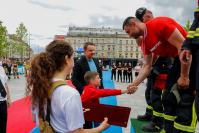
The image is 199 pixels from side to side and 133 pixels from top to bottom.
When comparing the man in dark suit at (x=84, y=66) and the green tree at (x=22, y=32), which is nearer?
the man in dark suit at (x=84, y=66)

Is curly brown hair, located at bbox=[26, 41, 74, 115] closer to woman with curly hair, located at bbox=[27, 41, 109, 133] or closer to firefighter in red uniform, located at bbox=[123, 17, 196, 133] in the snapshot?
woman with curly hair, located at bbox=[27, 41, 109, 133]

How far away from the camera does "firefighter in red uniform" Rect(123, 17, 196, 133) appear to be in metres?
3.80

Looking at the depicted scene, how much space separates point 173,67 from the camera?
4.16 meters

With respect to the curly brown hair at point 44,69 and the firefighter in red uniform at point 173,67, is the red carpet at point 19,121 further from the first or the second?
the curly brown hair at point 44,69

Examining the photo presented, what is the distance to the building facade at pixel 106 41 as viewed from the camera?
134000 millimetres

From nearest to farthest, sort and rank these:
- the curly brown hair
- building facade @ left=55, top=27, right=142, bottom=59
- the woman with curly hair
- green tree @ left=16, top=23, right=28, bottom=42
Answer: the woman with curly hair, the curly brown hair, green tree @ left=16, top=23, right=28, bottom=42, building facade @ left=55, top=27, right=142, bottom=59

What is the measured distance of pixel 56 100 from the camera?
257cm

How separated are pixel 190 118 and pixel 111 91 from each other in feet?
3.66

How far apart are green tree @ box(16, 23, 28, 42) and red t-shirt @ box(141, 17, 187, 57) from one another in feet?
222

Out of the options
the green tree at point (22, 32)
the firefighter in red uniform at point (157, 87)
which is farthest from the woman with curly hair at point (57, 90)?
the green tree at point (22, 32)

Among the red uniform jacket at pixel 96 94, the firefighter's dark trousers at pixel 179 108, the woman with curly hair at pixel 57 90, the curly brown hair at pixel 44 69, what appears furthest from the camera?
the red uniform jacket at pixel 96 94

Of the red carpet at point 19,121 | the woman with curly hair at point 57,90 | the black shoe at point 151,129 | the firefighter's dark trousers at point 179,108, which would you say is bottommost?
the red carpet at point 19,121

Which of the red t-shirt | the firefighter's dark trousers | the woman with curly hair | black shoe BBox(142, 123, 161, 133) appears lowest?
black shoe BBox(142, 123, 161, 133)

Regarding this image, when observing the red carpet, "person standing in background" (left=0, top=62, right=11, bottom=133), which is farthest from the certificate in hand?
"person standing in background" (left=0, top=62, right=11, bottom=133)
